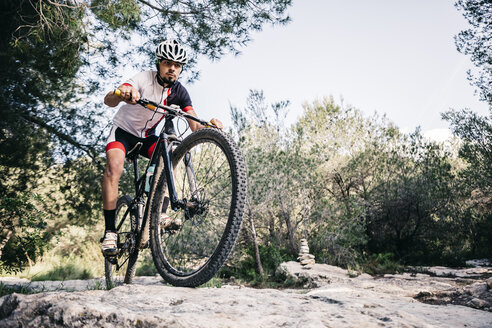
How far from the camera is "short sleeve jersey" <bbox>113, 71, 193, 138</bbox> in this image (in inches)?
110

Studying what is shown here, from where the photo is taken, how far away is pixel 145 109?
2.89 m

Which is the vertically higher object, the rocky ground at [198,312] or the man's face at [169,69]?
the man's face at [169,69]

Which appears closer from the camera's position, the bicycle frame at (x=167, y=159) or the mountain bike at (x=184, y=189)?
the mountain bike at (x=184, y=189)

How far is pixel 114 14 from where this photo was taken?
4.17m

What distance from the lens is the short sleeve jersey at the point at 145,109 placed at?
2.79 m

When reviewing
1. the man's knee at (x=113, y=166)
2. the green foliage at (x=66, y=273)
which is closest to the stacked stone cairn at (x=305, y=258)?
the green foliage at (x=66, y=273)

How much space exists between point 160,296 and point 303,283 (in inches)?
302

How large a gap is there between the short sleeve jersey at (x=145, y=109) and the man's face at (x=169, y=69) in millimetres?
99

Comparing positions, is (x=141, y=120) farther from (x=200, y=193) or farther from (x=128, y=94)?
(x=200, y=193)

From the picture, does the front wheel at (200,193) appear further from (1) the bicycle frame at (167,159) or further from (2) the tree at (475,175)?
(2) the tree at (475,175)

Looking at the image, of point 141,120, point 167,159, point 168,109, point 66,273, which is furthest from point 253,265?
point 168,109

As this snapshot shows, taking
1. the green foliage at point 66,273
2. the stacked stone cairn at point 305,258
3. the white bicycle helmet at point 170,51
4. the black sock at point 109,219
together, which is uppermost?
the white bicycle helmet at point 170,51

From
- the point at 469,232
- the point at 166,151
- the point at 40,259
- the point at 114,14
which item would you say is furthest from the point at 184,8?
the point at 469,232

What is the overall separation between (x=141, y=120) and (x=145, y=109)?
4.2 inches
